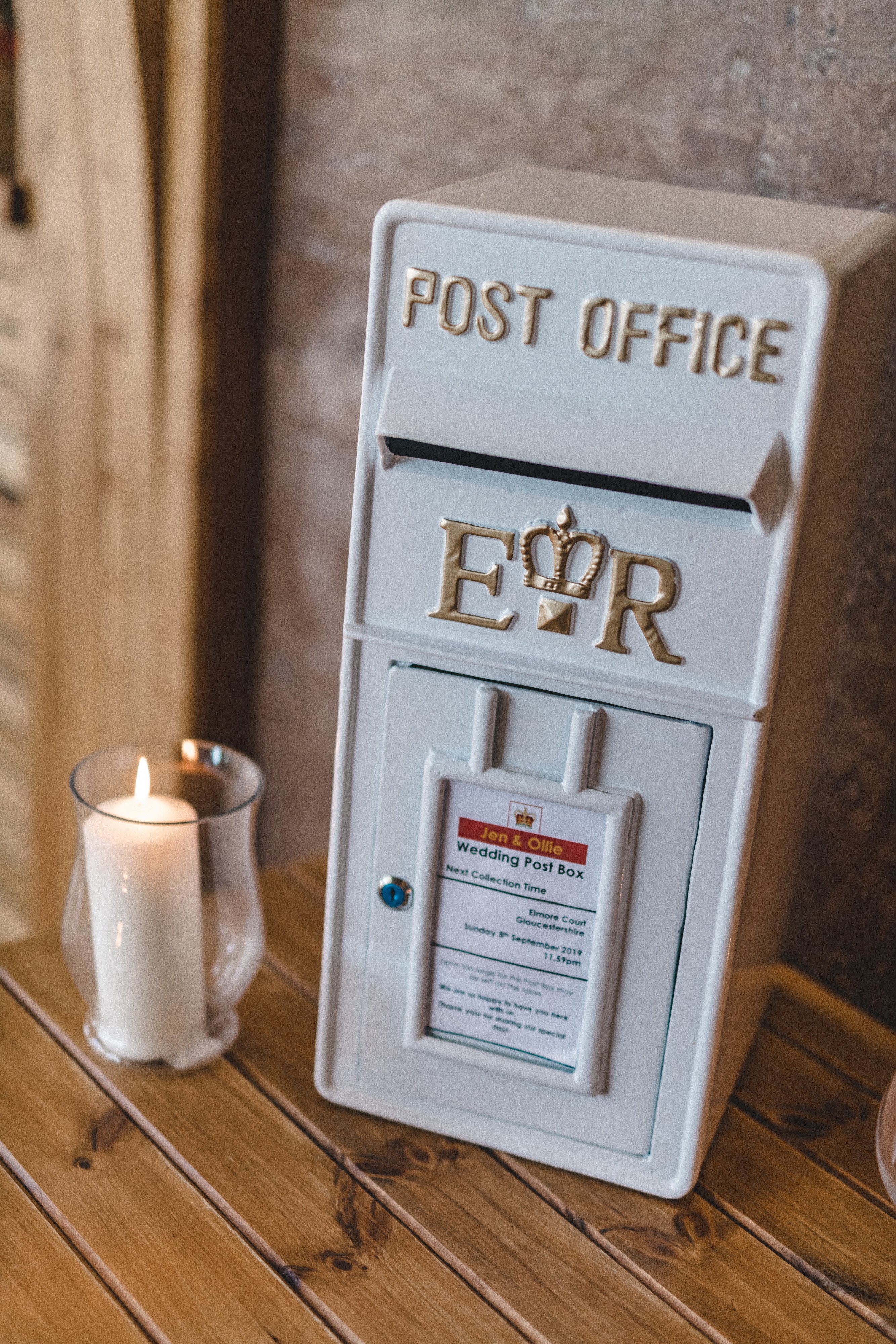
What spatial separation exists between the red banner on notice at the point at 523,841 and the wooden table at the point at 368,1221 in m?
0.23

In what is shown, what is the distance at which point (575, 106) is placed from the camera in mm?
1075

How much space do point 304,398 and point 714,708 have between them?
737 mm

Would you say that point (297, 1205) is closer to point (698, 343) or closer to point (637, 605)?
point (637, 605)

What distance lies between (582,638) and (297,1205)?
41 centimetres

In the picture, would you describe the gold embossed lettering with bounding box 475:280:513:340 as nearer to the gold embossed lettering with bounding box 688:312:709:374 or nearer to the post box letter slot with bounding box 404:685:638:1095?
the gold embossed lettering with bounding box 688:312:709:374

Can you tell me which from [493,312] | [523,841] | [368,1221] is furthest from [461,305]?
[368,1221]

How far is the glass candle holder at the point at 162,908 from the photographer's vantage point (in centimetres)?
89

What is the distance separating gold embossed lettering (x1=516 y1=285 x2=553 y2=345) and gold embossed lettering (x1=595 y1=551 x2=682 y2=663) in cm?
13

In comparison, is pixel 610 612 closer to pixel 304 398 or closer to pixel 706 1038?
pixel 706 1038

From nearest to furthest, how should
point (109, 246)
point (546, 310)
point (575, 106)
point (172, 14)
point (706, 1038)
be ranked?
1. point (546, 310)
2. point (706, 1038)
3. point (575, 106)
4. point (172, 14)
5. point (109, 246)

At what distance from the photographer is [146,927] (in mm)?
894

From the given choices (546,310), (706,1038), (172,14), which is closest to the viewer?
(546,310)

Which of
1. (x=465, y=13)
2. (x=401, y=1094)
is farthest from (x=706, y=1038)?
(x=465, y=13)

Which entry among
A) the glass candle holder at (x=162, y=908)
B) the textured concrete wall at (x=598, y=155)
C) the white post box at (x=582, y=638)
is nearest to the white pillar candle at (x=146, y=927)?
the glass candle holder at (x=162, y=908)
